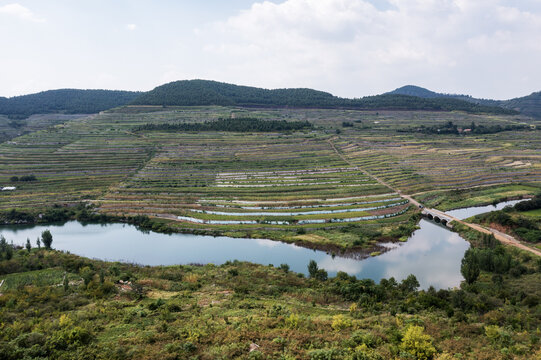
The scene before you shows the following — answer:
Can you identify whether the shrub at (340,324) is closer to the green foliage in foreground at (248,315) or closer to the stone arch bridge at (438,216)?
the green foliage in foreground at (248,315)

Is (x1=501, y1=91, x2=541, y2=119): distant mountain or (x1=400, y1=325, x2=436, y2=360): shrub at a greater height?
(x1=501, y1=91, x2=541, y2=119): distant mountain

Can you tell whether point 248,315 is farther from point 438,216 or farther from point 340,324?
point 438,216

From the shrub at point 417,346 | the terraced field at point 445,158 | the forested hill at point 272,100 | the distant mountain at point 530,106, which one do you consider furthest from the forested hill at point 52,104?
the distant mountain at point 530,106

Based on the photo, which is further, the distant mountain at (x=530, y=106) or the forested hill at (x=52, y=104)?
the distant mountain at (x=530, y=106)

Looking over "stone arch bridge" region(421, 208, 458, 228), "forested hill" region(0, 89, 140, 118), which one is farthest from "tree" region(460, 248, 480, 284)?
"forested hill" region(0, 89, 140, 118)

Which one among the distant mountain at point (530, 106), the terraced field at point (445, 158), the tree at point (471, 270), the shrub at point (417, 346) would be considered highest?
the distant mountain at point (530, 106)

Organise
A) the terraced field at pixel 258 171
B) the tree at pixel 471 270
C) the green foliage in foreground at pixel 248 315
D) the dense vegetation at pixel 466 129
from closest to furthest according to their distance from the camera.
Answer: the green foliage in foreground at pixel 248 315 < the tree at pixel 471 270 < the terraced field at pixel 258 171 < the dense vegetation at pixel 466 129

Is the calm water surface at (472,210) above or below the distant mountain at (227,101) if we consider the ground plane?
below

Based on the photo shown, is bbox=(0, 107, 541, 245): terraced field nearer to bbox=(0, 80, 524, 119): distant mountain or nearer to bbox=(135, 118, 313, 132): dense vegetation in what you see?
bbox=(135, 118, 313, 132): dense vegetation
